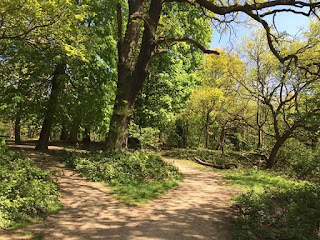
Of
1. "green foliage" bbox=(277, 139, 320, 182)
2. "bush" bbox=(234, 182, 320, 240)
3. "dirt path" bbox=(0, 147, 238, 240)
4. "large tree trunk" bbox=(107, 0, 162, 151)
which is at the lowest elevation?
"dirt path" bbox=(0, 147, 238, 240)

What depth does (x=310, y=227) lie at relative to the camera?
486 centimetres

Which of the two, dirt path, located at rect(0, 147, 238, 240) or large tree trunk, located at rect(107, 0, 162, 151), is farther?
large tree trunk, located at rect(107, 0, 162, 151)

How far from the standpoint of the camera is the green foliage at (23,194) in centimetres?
501

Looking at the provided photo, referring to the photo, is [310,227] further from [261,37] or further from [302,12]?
[261,37]

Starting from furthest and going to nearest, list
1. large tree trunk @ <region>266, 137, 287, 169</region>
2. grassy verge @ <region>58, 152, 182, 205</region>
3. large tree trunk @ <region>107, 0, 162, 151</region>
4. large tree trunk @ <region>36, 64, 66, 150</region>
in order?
large tree trunk @ <region>266, 137, 287, 169</region>, large tree trunk @ <region>36, 64, 66, 150</region>, large tree trunk @ <region>107, 0, 162, 151</region>, grassy verge @ <region>58, 152, 182, 205</region>

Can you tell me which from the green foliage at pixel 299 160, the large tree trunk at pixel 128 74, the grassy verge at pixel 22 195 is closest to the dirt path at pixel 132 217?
the grassy verge at pixel 22 195

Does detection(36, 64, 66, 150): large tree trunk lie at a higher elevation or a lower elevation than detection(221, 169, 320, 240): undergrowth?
higher

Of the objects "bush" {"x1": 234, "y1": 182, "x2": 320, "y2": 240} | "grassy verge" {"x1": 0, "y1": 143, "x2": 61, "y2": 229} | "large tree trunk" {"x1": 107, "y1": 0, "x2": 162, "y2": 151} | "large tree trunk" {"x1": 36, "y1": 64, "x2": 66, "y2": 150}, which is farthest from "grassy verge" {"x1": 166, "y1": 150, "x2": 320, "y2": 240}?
"large tree trunk" {"x1": 36, "y1": 64, "x2": 66, "y2": 150}

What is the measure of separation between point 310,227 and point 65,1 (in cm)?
779

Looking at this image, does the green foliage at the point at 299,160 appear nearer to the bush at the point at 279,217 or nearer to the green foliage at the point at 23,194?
the bush at the point at 279,217

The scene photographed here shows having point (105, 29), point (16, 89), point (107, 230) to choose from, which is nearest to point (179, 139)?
point (105, 29)

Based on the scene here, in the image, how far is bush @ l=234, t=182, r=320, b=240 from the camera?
473cm

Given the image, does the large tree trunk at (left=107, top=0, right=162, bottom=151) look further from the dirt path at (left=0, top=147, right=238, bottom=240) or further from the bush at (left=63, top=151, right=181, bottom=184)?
the dirt path at (left=0, top=147, right=238, bottom=240)

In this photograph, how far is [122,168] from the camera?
9.34 m
